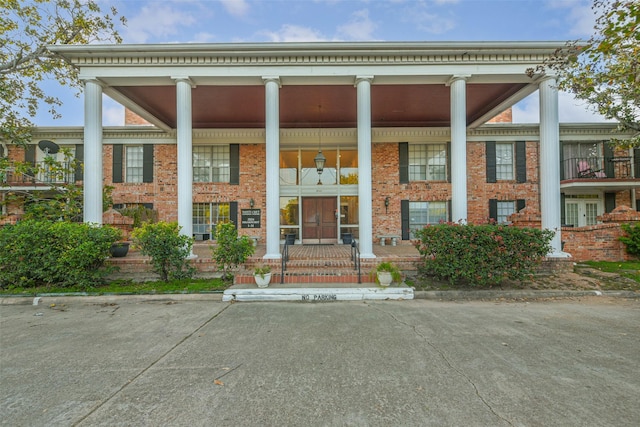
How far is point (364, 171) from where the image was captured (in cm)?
796

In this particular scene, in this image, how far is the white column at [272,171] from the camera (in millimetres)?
7820

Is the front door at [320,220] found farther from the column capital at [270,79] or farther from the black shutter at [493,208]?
the black shutter at [493,208]

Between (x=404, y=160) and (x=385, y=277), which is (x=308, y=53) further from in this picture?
(x=404, y=160)

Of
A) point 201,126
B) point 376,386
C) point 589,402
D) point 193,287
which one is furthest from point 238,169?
point 589,402

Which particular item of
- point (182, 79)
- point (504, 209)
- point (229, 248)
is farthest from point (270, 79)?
point (504, 209)

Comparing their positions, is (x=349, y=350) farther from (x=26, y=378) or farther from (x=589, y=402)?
(x=26, y=378)

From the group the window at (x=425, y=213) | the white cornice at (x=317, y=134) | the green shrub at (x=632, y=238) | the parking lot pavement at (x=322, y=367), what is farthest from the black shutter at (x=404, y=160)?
the parking lot pavement at (x=322, y=367)

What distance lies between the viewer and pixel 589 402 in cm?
252

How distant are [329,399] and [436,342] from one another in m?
1.94

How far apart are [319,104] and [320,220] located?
4.55 m

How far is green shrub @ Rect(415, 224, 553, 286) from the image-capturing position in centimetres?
630

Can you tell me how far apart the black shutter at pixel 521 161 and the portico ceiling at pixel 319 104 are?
114 inches

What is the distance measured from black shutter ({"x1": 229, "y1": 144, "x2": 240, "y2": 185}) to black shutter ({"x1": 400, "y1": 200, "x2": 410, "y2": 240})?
728 cm

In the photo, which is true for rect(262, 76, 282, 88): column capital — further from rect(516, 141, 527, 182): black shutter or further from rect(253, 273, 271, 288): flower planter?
rect(516, 141, 527, 182): black shutter
